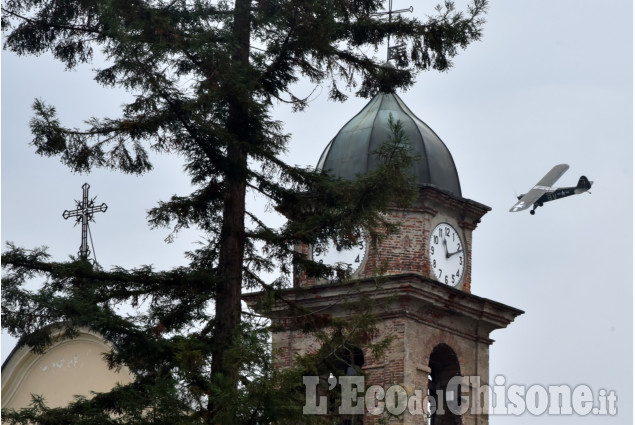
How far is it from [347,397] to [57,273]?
11.1ft

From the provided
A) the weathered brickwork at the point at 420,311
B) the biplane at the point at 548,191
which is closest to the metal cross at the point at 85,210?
the weathered brickwork at the point at 420,311

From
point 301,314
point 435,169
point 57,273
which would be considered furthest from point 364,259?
point 57,273

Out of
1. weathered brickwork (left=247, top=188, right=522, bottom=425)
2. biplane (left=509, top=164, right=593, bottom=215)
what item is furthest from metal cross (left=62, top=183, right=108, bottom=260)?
biplane (left=509, top=164, right=593, bottom=215)

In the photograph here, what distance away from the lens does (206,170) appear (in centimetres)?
2152

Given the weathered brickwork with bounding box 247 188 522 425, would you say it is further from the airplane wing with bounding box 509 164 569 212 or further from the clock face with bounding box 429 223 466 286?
the airplane wing with bounding box 509 164 569 212

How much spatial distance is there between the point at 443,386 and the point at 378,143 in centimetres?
395

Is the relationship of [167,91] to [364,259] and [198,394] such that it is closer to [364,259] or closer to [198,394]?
[198,394]

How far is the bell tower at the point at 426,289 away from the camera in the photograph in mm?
29312

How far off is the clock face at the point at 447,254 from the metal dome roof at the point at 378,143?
0.65m

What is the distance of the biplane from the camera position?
48.4 metres

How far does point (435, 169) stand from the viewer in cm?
3059

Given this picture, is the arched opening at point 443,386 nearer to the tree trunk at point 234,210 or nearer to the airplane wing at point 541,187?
the tree trunk at point 234,210

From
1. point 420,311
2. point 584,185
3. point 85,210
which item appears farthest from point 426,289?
point 584,185

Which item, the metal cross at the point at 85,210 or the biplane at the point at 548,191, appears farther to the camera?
the biplane at the point at 548,191
